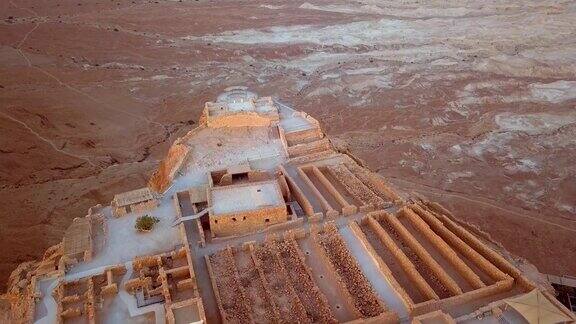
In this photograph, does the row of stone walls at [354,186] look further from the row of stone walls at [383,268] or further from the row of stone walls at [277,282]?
the row of stone walls at [277,282]

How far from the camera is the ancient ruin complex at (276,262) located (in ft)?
48.2

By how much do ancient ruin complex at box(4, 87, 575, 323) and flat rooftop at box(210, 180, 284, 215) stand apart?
5 cm

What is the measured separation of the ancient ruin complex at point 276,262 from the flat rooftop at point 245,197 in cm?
5

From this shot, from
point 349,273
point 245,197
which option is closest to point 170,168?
point 245,197

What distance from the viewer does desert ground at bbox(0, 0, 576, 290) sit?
26531 millimetres

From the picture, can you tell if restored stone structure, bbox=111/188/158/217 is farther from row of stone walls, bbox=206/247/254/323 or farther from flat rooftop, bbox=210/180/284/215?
row of stone walls, bbox=206/247/254/323

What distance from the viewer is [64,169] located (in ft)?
95.2

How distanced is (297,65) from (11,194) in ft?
81.5

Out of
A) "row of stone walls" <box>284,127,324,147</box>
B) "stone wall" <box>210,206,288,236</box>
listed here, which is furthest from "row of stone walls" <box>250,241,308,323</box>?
"row of stone walls" <box>284,127,324,147</box>

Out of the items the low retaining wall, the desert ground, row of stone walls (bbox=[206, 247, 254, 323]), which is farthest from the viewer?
the desert ground

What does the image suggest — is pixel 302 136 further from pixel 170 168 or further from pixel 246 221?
pixel 246 221

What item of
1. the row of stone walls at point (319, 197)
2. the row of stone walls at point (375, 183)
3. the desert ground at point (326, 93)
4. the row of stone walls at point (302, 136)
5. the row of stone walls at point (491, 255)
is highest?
the row of stone walls at point (302, 136)

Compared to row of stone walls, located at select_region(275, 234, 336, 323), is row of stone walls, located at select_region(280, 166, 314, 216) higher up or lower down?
A: higher up

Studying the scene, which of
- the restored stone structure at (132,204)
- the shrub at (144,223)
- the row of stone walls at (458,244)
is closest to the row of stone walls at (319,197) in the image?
the row of stone walls at (458,244)
